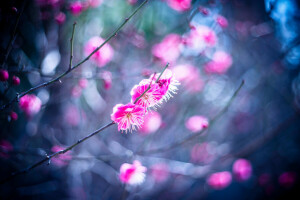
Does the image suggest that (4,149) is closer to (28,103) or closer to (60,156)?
(28,103)

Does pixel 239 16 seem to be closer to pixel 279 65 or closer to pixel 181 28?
pixel 279 65

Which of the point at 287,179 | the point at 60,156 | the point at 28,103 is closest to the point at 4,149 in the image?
the point at 28,103

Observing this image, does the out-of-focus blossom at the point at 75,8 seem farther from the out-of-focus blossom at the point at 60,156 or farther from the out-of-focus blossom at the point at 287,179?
the out-of-focus blossom at the point at 287,179

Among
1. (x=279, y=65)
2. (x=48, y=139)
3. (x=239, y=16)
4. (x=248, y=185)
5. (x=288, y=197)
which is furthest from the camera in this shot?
(x=288, y=197)

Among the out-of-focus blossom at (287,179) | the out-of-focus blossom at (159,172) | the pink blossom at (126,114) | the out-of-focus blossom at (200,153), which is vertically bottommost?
the out-of-focus blossom at (287,179)

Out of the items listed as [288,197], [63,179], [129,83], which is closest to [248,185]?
[288,197]

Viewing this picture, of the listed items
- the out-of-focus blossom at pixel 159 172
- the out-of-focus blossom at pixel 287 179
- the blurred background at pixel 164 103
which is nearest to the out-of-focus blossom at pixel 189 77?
the blurred background at pixel 164 103
